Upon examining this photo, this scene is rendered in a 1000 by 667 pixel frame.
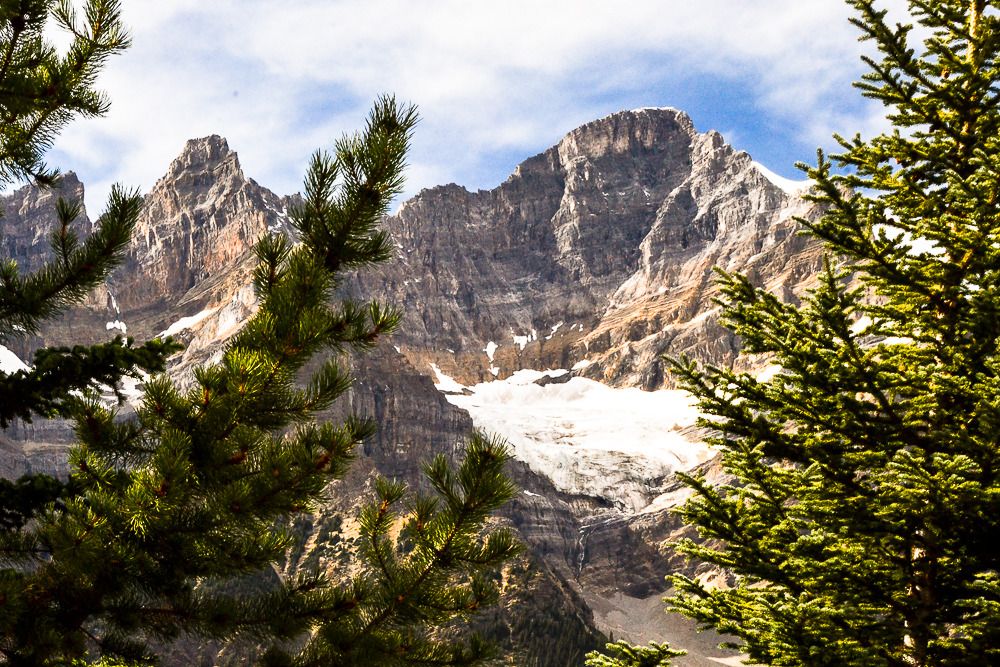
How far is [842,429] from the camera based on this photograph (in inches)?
347

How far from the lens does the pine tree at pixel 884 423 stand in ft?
26.7

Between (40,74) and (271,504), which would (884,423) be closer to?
(271,504)

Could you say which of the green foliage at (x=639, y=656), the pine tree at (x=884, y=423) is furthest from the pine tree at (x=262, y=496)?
the pine tree at (x=884, y=423)

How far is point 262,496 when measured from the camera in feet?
27.3

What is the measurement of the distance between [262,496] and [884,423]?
5.79 metres

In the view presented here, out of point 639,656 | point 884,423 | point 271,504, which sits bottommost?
point 639,656

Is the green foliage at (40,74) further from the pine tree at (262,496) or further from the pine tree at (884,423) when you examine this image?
the pine tree at (884,423)

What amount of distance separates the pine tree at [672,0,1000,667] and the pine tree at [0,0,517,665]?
2607 millimetres

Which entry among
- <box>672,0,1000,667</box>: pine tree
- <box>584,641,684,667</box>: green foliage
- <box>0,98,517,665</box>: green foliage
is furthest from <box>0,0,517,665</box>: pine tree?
<box>672,0,1000,667</box>: pine tree

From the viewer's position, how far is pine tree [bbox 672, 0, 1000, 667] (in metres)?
8.14

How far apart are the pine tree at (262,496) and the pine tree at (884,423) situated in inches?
103

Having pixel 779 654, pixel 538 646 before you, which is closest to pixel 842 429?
pixel 779 654

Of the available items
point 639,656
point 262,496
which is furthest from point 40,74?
point 639,656

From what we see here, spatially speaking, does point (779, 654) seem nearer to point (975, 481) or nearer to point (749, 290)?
point (975, 481)
